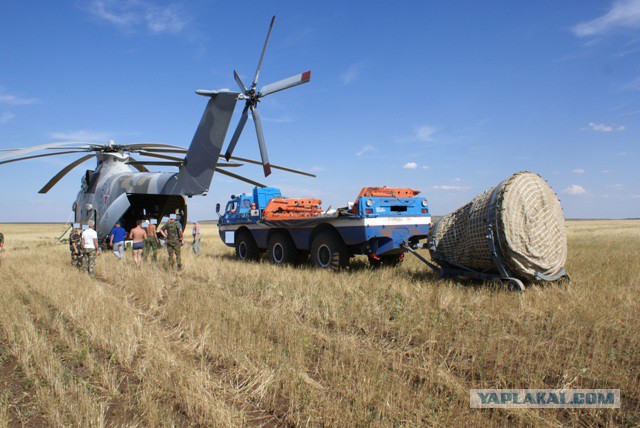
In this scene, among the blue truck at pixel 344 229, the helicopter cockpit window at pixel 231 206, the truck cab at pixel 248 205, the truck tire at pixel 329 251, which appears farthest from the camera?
the helicopter cockpit window at pixel 231 206

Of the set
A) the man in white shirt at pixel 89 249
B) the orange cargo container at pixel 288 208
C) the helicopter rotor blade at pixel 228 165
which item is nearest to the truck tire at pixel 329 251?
the orange cargo container at pixel 288 208

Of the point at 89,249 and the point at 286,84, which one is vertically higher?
the point at 286,84

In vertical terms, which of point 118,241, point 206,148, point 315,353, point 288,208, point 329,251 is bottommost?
point 315,353

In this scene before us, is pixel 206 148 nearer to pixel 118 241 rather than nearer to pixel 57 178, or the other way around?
pixel 118 241

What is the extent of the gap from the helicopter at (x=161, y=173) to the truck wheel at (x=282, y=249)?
1866 millimetres

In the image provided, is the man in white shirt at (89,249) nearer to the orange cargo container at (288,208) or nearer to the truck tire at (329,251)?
the orange cargo container at (288,208)

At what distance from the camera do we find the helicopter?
12.2 meters

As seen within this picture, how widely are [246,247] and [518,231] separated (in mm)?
8800

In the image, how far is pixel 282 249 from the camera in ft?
37.7

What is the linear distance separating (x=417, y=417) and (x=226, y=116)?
36.6ft

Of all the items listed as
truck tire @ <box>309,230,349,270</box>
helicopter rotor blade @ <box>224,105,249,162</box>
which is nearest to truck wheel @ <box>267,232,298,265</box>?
truck tire @ <box>309,230,349,270</box>

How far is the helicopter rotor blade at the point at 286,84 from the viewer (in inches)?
419

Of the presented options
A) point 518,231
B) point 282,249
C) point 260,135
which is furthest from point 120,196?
point 518,231

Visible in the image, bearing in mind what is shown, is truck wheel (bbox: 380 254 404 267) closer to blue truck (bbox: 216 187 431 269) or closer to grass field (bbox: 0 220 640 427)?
blue truck (bbox: 216 187 431 269)
